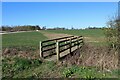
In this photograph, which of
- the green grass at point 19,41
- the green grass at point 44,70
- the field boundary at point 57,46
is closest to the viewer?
the green grass at point 44,70

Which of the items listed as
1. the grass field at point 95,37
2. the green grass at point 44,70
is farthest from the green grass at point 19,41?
the green grass at point 44,70

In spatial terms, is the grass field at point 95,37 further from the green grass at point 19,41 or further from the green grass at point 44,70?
the green grass at point 19,41

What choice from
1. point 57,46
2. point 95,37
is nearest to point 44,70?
point 57,46

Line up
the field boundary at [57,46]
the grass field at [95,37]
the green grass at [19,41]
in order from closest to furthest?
the field boundary at [57,46]
the grass field at [95,37]
the green grass at [19,41]

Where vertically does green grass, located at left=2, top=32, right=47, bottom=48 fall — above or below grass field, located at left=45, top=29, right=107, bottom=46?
below

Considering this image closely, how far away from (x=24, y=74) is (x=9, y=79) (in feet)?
2.80

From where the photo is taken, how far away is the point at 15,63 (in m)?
13.7

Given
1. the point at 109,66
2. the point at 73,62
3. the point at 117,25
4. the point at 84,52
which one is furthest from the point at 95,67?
the point at 117,25

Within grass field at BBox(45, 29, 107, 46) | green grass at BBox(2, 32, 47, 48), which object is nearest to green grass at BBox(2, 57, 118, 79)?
grass field at BBox(45, 29, 107, 46)

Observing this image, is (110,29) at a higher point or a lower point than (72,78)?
higher

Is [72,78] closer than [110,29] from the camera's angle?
Yes

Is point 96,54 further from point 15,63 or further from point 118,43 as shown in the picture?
point 15,63

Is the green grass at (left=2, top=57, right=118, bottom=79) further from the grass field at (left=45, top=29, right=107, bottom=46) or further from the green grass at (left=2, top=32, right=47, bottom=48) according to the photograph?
the green grass at (left=2, top=32, right=47, bottom=48)

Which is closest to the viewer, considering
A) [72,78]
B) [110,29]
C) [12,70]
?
[72,78]
